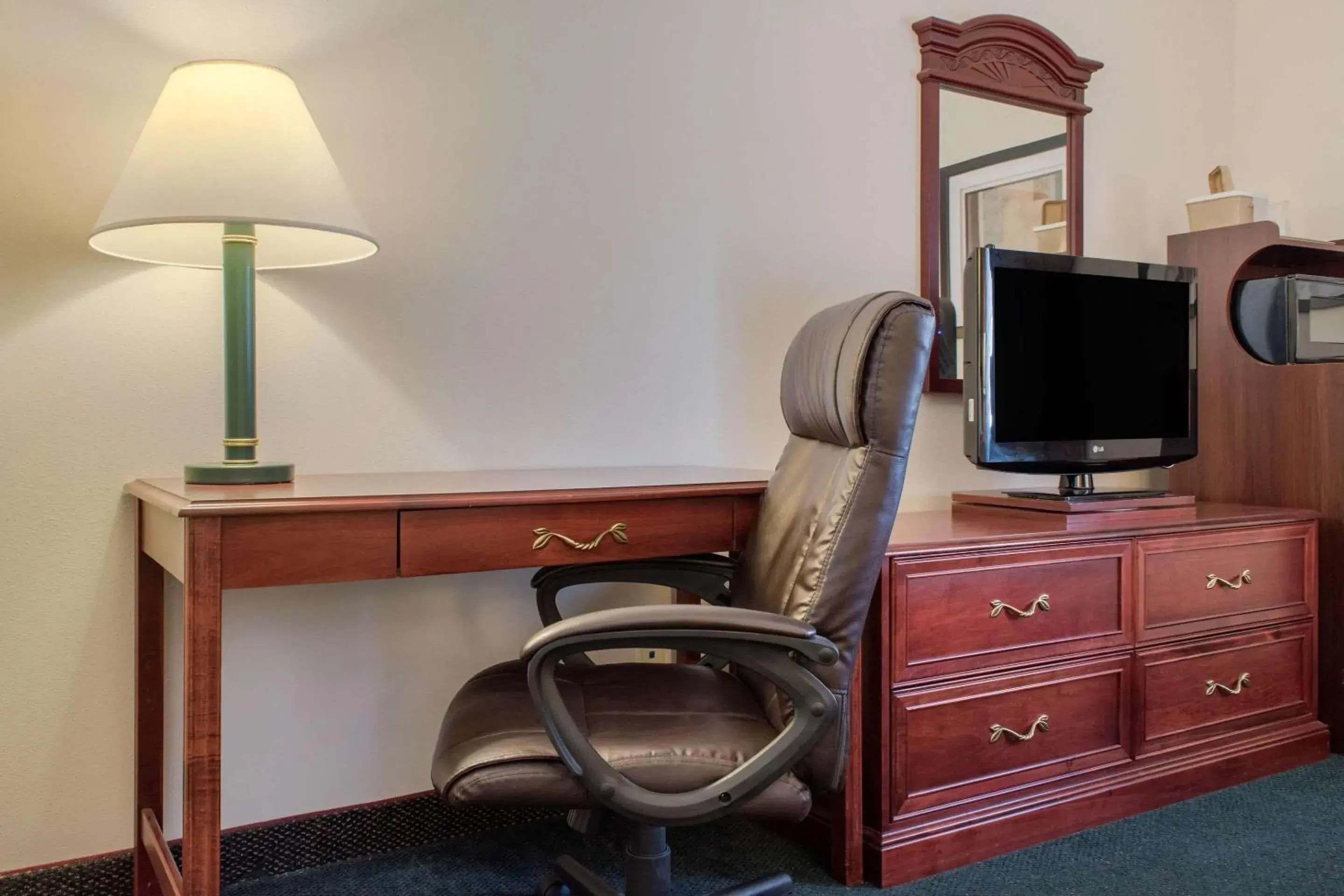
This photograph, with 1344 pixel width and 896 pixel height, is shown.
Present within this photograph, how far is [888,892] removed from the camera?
6.20 ft

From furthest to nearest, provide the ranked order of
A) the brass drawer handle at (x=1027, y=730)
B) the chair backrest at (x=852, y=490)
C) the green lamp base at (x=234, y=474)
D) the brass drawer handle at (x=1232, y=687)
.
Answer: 1. the brass drawer handle at (x=1232, y=687)
2. the brass drawer handle at (x=1027, y=730)
3. the green lamp base at (x=234, y=474)
4. the chair backrest at (x=852, y=490)

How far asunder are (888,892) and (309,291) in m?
1.60

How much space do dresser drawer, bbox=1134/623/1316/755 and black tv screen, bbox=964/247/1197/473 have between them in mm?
489

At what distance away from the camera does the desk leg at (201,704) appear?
1.35m

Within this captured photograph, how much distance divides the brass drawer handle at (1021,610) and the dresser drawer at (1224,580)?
31 centimetres

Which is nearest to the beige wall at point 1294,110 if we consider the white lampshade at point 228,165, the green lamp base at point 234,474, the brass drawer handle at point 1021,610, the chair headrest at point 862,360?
the brass drawer handle at point 1021,610

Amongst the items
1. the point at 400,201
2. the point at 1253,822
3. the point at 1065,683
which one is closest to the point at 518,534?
the point at 400,201

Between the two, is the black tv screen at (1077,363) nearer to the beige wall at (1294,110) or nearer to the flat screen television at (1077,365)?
the flat screen television at (1077,365)

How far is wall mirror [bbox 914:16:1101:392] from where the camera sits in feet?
8.82

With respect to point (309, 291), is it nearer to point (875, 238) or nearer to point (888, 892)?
point (875, 238)

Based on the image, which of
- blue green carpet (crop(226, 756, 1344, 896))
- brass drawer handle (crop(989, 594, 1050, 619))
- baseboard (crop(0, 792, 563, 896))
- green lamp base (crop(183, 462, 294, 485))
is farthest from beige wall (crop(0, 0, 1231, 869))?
brass drawer handle (crop(989, 594, 1050, 619))

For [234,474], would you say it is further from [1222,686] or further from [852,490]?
[1222,686]

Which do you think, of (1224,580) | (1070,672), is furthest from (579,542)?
(1224,580)

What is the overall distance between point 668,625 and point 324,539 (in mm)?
525
